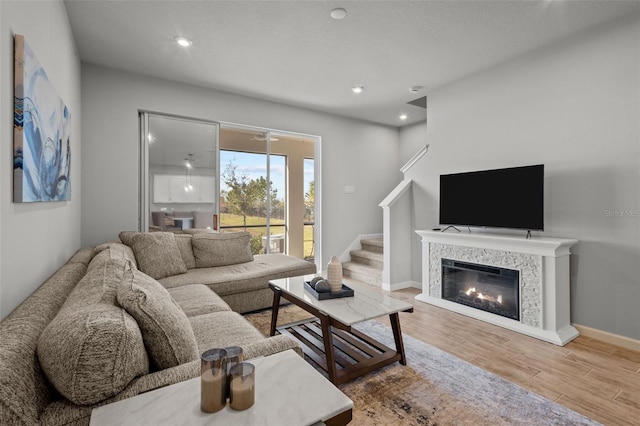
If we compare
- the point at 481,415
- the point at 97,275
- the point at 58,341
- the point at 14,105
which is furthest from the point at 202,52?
the point at 481,415

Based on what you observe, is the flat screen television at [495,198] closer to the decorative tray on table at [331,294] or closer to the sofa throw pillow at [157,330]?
the decorative tray on table at [331,294]

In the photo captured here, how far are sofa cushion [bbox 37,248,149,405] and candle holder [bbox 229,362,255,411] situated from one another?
353 millimetres

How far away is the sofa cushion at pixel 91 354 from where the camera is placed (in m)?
0.87

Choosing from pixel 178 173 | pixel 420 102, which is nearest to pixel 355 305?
pixel 178 173

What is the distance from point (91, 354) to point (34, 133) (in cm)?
121

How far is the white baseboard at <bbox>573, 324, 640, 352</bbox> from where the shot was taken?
252cm

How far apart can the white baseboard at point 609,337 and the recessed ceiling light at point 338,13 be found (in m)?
3.39

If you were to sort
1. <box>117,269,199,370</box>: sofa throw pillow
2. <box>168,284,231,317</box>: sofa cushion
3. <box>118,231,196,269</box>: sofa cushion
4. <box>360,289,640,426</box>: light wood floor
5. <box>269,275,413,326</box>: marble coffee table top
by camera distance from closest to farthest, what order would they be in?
<box>117,269,199,370</box>: sofa throw pillow → <box>360,289,640,426</box>: light wood floor → <box>269,275,413,326</box>: marble coffee table top → <box>168,284,231,317</box>: sofa cushion → <box>118,231,196,269</box>: sofa cushion

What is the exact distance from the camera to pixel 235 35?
9.12ft

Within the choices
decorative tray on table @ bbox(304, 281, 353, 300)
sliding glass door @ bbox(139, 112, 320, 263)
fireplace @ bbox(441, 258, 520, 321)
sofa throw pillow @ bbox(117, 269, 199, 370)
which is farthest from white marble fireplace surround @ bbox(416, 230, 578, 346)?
sofa throw pillow @ bbox(117, 269, 199, 370)

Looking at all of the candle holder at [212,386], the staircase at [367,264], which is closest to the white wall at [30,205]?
the candle holder at [212,386]

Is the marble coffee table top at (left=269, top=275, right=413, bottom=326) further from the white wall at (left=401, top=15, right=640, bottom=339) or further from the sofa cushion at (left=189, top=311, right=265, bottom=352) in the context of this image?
the white wall at (left=401, top=15, right=640, bottom=339)

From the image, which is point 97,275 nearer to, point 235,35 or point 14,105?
point 14,105

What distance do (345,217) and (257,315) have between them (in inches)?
100
